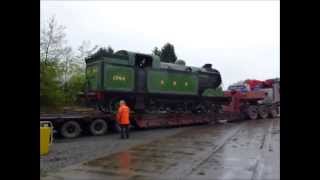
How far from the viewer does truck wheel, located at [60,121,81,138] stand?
18.1 meters

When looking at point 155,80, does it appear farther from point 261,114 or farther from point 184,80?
point 261,114

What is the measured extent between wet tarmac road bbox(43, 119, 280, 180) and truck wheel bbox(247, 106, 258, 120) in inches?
460

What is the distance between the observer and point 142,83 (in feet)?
72.3

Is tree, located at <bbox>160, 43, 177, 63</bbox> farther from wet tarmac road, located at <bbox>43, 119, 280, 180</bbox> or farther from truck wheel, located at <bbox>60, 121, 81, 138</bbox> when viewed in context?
wet tarmac road, located at <bbox>43, 119, 280, 180</bbox>

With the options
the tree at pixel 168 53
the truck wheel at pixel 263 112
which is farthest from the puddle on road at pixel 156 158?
→ the tree at pixel 168 53

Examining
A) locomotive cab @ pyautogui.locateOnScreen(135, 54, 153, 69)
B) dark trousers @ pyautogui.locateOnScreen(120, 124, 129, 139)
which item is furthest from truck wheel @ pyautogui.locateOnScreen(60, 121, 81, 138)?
locomotive cab @ pyautogui.locateOnScreen(135, 54, 153, 69)

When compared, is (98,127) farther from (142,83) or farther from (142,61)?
(142,61)

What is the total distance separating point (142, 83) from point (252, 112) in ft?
29.6

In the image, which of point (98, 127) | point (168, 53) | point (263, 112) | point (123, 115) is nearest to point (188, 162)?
point (123, 115)

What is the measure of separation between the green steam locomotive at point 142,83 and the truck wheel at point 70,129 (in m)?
2.46

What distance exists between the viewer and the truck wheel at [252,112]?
91.7 ft

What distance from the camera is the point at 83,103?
71.8 ft

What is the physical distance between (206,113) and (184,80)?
231 centimetres
